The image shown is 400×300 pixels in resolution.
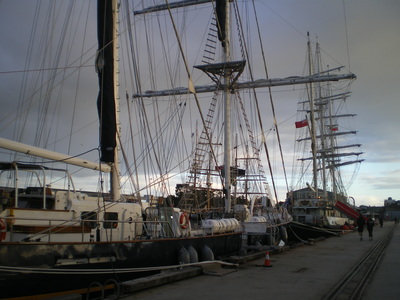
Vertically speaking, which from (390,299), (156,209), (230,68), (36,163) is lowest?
(390,299)

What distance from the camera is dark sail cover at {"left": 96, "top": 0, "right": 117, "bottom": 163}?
1180 cm

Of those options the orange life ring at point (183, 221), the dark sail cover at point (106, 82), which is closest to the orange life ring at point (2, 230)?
the dark sail cover at point (106, 82)

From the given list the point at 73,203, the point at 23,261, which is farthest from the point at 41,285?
the point at 73,203

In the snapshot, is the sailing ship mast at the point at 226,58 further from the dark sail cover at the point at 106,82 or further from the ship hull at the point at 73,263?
the dark sail cover at the point at 106,82

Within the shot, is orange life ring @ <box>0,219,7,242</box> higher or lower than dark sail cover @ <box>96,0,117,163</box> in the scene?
lower

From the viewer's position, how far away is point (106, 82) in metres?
12.1

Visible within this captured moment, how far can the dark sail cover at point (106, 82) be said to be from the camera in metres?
11.8

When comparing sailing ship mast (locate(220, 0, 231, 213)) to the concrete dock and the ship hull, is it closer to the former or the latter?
the concrete dock

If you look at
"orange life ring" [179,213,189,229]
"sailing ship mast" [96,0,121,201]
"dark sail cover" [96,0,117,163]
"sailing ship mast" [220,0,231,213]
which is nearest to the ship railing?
"orange life ring" [179,213,189,229]

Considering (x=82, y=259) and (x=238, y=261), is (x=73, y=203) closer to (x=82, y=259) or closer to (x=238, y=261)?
(x=82, y=259)

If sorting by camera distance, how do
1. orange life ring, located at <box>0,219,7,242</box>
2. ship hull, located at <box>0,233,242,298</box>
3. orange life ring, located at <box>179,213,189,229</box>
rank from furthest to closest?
orange life ring, located at <box>179,213,189,229</box>
orange life ring, located at <box>0,219,7,242</box>
ship hull, located at <box>0,233,242,298</box>

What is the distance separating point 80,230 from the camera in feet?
32.8

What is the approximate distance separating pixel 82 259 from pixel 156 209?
13.2ft

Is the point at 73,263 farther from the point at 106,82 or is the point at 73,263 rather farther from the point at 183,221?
the point at 106,82
